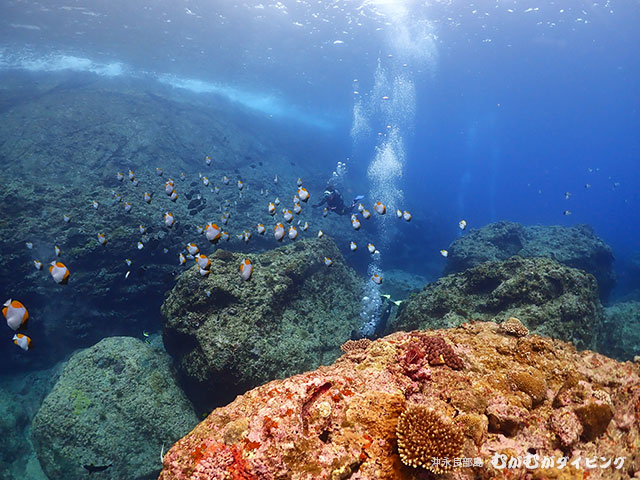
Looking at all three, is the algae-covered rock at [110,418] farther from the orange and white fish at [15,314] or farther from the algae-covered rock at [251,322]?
the orange and white fish at [15,314]

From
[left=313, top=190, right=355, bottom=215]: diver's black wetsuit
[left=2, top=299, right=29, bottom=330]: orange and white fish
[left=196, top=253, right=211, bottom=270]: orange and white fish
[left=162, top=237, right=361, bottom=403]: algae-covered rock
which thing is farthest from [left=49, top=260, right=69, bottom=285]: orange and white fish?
[left=313, top=190, right=355, bottom=215]: diver's black wetsuit

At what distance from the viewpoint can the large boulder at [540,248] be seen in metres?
15.6

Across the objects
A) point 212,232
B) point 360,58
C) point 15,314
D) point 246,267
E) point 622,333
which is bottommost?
point 15,314

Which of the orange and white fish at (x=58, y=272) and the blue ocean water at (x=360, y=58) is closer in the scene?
the orange and white fish at (x=58, y=272)

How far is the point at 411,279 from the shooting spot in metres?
22.9

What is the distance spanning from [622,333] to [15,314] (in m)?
16.4

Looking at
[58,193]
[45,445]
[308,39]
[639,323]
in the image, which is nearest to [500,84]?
[308,39]

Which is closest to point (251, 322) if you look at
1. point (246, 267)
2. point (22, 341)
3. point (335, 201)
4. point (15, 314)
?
→ point (246, 267)

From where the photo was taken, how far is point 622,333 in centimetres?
1071

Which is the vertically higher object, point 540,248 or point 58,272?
point 540,248

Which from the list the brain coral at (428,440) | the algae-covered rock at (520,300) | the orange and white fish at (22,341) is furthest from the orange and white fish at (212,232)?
the algae-covered rock at (520,300)

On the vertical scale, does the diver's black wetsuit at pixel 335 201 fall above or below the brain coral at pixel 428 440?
below

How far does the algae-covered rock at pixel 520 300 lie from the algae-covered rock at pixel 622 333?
10.5 ft

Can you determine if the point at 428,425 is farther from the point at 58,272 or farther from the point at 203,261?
the point at 58,272
